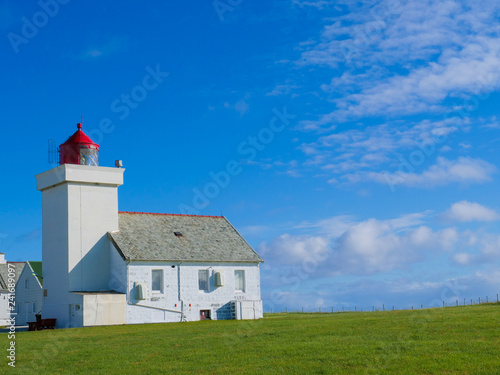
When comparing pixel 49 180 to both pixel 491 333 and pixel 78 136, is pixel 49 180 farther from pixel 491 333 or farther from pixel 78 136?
pixel 491 333

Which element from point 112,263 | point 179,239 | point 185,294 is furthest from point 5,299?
point 185,294

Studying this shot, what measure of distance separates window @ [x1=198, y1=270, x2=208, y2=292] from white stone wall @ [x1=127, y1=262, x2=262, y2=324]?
29 cm

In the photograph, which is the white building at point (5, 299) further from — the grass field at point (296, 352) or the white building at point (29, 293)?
the grass field at point (296, 352)

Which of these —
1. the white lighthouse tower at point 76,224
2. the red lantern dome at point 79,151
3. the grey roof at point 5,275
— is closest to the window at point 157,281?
the white lighthouse tower at point 76,224

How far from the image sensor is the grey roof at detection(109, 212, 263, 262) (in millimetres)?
39438

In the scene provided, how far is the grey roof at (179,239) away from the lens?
39438mm

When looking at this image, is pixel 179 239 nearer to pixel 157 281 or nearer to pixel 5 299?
pixel 157 281

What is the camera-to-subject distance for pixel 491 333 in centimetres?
1848

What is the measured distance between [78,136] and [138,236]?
25.9 feet

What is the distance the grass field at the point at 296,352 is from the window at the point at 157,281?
50.2 ft

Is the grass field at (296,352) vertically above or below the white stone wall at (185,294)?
below

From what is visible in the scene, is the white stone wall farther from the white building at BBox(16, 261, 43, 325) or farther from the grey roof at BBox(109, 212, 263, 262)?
the white building at BBox(16, 261, 43, 325)

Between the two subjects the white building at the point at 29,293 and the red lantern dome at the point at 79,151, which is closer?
the red lantern dome at the point at 79,151

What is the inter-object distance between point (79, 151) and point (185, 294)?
468 inches
